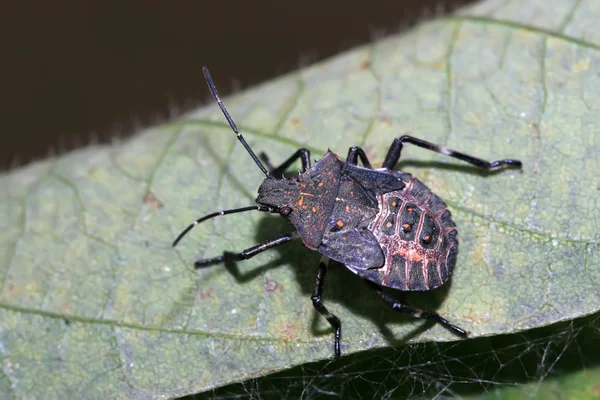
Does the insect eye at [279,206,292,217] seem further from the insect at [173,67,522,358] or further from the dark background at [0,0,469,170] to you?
the dark background at [0,0,469,170]

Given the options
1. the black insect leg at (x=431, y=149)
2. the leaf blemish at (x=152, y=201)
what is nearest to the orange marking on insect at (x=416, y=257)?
the black insect leg at (x=431, y=149)

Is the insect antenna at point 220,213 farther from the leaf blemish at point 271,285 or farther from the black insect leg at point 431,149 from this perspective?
the black insect leg at point 431,149

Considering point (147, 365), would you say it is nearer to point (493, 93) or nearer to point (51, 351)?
point (51, 351)

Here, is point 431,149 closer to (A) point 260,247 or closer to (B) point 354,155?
(B) point 354,155

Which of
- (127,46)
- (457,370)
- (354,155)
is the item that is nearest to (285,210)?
(354,155)

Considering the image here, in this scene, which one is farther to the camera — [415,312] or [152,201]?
[152,201]

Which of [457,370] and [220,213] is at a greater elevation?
[220,213]

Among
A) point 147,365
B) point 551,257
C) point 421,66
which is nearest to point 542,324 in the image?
point 551,257
